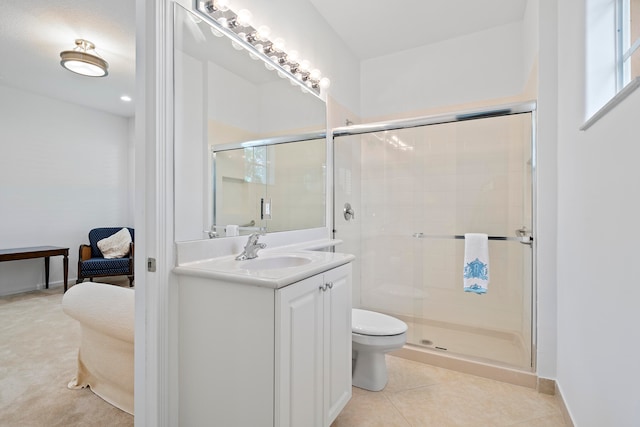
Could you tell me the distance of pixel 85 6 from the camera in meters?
2.40

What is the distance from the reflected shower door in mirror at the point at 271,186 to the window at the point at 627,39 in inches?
68.9

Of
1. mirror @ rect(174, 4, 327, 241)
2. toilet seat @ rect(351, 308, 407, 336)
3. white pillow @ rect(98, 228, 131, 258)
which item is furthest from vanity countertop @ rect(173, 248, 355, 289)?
white pillow @ rect(98, 228, 131, 258)

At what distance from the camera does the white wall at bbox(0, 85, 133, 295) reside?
153 inches

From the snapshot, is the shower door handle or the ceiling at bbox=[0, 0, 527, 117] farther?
the ceiling at bbox=[0, 0, 527, 117]

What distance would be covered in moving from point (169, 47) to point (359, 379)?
6.71ft

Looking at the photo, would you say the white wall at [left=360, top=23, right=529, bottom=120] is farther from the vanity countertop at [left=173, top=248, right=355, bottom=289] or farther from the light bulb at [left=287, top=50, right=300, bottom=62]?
the vanity countertop at [left=173, top=248, right=355, bottom=289]

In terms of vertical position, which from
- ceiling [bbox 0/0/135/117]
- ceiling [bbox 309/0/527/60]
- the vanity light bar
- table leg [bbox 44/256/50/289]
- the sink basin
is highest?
ceiling [bbox 309/0/527/60]

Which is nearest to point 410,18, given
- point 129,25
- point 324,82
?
point 324,82

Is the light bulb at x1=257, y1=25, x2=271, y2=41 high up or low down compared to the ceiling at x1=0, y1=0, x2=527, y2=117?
down

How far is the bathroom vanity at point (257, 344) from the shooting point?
1128 mm

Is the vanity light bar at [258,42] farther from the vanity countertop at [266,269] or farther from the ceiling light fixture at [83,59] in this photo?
the ceiling light fixture at [83,59]

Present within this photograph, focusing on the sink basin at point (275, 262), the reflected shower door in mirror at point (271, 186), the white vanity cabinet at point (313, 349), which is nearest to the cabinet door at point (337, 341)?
the white vanity cabinet at point (313, 349)

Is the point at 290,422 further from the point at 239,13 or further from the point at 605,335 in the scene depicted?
the point at 239,13

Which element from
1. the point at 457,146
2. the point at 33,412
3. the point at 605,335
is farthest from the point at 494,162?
the point at 33,412
